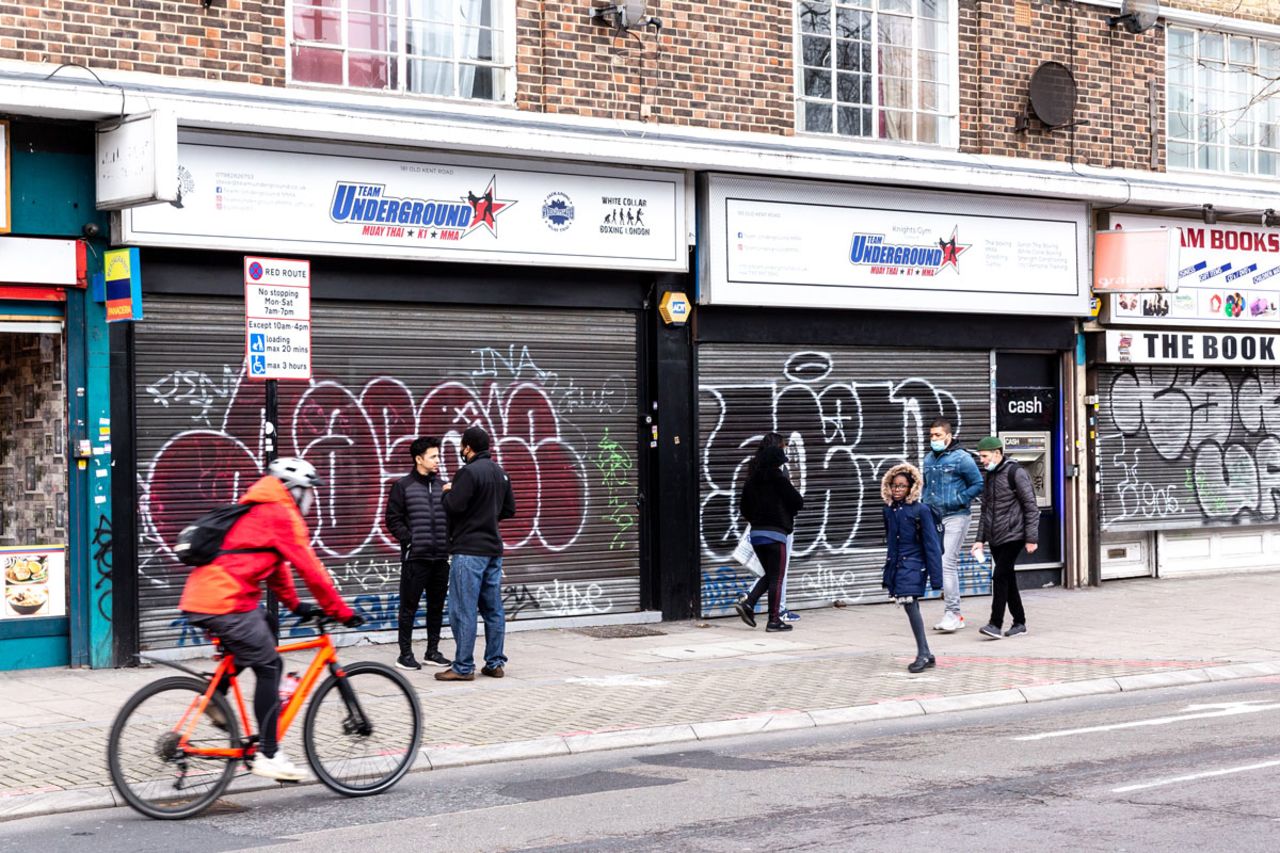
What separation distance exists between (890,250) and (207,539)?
10351 millimetres

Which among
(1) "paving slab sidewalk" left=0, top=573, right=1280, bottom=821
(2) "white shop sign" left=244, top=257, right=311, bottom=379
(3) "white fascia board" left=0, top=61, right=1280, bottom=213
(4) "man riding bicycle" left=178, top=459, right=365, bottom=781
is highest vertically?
(3) "white fascia board" left=0, top=61, right=1280, bottom=213

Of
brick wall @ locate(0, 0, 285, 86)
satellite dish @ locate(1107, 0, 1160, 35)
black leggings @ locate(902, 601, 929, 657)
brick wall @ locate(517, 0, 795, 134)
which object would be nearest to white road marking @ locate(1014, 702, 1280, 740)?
black leggings @ locate(902, 601, 929, 657)

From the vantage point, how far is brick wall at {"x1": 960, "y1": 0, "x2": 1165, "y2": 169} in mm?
17359

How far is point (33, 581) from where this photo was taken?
1220 centimetres

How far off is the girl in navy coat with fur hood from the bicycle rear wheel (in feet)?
19.7

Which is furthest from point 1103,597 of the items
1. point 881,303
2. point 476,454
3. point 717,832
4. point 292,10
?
point 717,832

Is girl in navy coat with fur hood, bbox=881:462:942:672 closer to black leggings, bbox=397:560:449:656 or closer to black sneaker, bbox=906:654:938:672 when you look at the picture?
black sneaker, bbox=906:654:938:672

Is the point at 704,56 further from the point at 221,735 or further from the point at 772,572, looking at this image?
the point at 221,735

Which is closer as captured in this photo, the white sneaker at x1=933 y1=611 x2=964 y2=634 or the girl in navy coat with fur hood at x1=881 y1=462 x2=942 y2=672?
the girl in navy coat with fur hood at x1=881 y1=462 x2=942 y2=672

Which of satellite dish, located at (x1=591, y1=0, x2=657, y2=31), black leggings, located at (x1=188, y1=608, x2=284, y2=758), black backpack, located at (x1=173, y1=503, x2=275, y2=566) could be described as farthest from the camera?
satellite dish, located at (x1=591, y1=0, x2=657, y2=31)

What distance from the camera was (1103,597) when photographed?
57.0ft

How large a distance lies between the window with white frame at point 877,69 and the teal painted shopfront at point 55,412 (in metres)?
7.25

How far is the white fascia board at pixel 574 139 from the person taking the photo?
1203 centimetres

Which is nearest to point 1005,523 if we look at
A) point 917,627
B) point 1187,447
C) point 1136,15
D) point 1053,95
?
point 917,627
